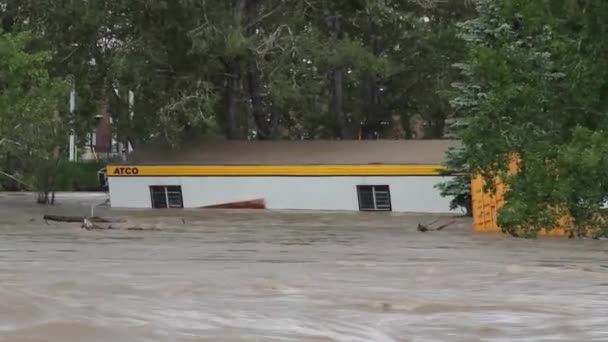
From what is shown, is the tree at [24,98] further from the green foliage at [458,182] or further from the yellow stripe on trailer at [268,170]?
the green foliage at [458,182]

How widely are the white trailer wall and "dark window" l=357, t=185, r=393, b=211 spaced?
0.14m

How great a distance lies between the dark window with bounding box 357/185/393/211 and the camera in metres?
36.5

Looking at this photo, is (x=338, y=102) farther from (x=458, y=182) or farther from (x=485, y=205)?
(x=485, y=205)

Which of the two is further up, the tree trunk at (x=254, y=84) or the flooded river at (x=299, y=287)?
the tree trunk at (x=254, y=84)

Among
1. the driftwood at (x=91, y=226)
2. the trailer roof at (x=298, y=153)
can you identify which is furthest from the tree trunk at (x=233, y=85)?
the driftwood at (x=91, y=226)

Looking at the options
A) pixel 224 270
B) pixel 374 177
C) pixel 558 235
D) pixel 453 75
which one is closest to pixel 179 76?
pixel 374 177

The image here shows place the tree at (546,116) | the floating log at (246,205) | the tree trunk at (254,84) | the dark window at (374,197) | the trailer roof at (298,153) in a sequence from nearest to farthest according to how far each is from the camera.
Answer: the tree at (546,116) → the dark window at (374,197) → the trailer roof at (298,153) → the floating log at (246,205) → the tree trunk at (254,84)

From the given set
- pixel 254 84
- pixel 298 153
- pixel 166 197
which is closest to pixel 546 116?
pixel 298 153

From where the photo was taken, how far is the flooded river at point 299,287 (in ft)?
34.4

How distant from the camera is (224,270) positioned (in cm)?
1627

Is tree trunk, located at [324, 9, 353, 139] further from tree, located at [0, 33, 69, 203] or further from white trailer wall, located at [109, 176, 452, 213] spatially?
tree, located at [0, 33, 69, 203]

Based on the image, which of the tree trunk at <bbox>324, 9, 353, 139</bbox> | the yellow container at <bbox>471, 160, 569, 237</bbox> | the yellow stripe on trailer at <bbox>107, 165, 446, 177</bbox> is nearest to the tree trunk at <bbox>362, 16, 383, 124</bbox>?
the tree trunk at <bbox>324, 9, 353, 139</bbox>

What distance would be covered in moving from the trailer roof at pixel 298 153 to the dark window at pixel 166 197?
2.92ft

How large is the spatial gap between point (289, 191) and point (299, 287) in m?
24.0
